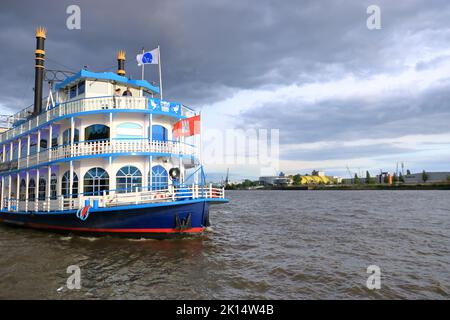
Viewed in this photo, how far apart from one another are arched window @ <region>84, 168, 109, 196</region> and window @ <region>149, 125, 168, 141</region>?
305 cm

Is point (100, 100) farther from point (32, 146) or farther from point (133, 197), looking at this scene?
point (32, 146)

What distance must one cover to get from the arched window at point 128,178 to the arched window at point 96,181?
1.82ft

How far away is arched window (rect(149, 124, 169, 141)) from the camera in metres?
16.3

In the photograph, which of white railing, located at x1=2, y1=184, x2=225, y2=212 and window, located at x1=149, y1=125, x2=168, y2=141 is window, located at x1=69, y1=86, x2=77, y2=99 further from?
white railing, located at x1=2, y1=184, x2=225, y2=212

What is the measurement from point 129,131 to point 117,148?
53.1 inches

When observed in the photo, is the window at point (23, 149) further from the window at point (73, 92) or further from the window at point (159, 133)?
the window at point (159, 133)

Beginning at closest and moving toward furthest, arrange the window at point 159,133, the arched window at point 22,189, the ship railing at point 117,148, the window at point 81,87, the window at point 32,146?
the ship railing at point 117,148, the window at point 159,133, the window at point 81,87, the window at point 32,146, the arched window at point 22,189

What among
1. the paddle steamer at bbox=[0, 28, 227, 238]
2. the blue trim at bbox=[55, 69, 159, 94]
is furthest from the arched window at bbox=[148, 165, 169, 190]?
the blue trim at bbox=[55, 69, 159, 94]

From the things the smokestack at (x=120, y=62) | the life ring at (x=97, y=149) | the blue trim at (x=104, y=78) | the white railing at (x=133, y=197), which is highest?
the smokestack at (x=120, y=62)

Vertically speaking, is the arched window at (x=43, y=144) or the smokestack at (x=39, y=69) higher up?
the smokestack at (x=39, y=69)

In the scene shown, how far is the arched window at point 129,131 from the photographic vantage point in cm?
1559

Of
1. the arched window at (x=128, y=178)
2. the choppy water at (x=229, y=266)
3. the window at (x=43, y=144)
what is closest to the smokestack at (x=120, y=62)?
the window at (x=43, y=144)
